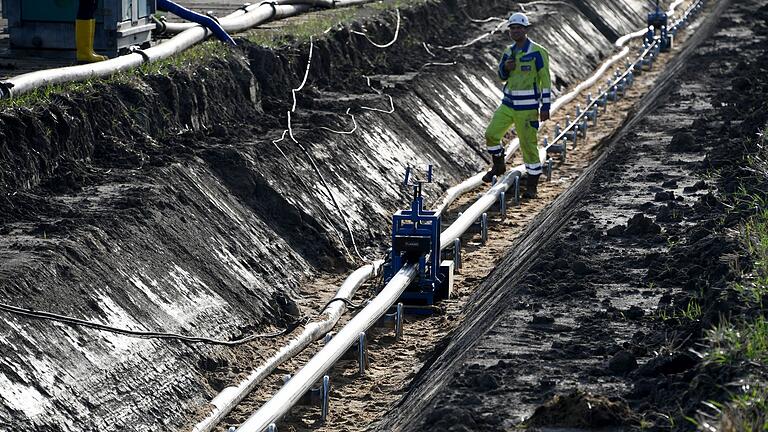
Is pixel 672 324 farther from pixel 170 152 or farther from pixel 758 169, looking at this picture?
pixel 170 152

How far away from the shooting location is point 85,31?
14.1 metres

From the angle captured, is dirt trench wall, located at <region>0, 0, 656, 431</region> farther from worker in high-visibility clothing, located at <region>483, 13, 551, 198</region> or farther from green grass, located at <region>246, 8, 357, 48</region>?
worker in high-visibility clothing, located at <region>483, 13, 551, 198</region>

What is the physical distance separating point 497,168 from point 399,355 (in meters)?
5.68

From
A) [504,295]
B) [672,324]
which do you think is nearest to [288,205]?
[504,295]

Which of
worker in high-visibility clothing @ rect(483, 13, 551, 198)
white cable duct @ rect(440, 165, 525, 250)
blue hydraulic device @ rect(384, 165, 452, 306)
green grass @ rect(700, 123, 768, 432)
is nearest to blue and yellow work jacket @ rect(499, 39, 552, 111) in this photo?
worker in high-visibility clothing @ rect(483, 13, 551, 198)

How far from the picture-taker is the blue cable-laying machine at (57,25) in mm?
14891

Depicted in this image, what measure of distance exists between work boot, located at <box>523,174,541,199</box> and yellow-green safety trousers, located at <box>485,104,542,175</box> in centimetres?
29

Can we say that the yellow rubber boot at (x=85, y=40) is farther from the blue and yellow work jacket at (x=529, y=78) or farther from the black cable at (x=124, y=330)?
→ the black cable at (x=124, y=330)

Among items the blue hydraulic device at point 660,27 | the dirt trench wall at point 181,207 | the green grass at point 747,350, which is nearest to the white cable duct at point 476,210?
the dirt trench wall at point 181,207

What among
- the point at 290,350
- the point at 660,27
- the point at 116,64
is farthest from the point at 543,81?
the point at 660,27

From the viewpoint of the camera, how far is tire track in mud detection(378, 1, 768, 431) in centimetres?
665

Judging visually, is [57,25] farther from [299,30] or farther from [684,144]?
[684,144]

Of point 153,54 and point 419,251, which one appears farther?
point 153,54

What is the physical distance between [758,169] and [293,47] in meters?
7.49
